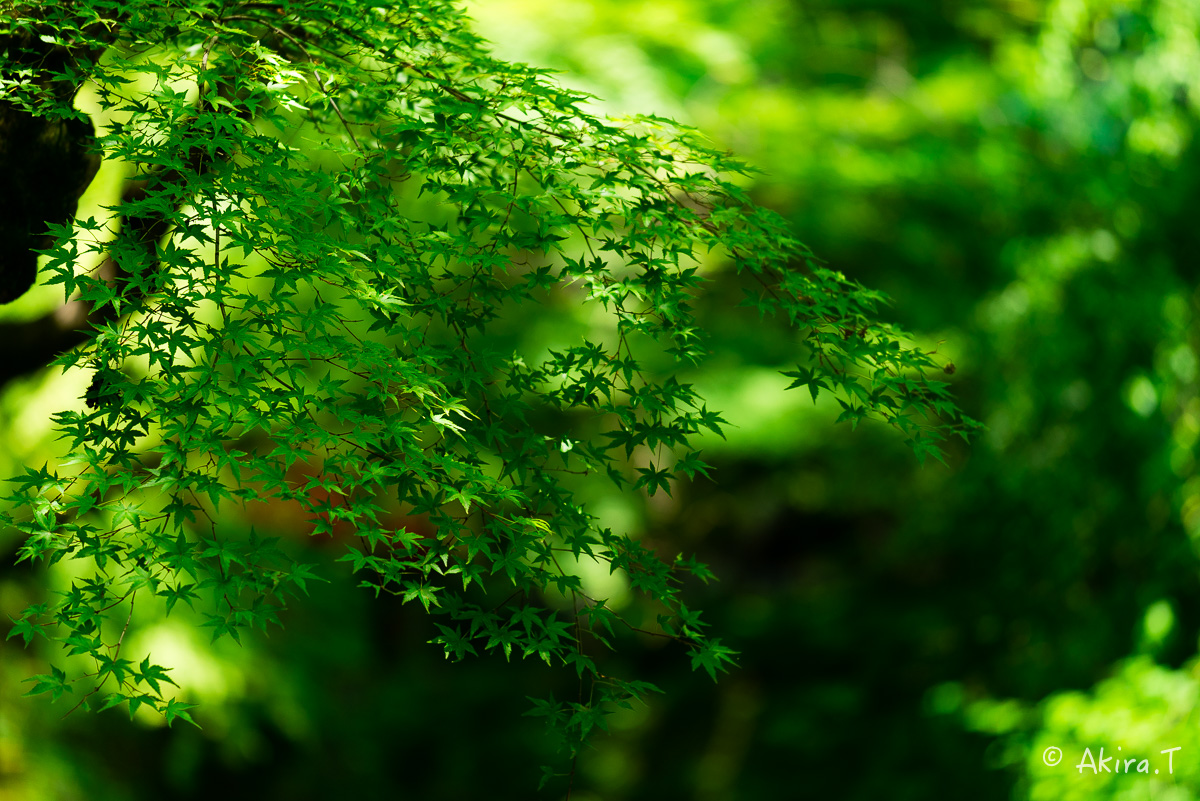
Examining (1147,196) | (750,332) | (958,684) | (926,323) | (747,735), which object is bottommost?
(747,735)

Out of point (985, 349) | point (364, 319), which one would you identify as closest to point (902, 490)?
point (985, 349)

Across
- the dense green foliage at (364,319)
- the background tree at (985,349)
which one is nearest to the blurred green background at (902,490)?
the background tree at (985,349)

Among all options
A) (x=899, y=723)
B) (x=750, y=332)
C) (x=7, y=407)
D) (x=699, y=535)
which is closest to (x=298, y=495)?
(x=7, y=407)

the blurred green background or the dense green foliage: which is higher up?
the dense green foliage

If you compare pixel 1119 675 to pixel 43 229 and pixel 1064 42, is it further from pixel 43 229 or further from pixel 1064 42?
pixel 43 229

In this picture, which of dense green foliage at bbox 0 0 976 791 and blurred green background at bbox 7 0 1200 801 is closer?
dense green foliage at bbox 0 0 976 791

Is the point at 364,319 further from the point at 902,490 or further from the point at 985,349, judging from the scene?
the point at 902,490

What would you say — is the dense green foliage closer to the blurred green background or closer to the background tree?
the blurred green background

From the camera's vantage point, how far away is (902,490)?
463 cm

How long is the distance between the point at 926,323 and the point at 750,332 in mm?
1227

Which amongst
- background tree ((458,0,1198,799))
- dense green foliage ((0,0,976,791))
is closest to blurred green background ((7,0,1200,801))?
background tree ((458,0,1198,799))

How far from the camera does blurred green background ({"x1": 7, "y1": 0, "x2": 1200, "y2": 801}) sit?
2988mm

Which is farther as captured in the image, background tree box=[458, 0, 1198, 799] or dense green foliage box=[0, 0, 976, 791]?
background tree box=[458, 0, 1198, 799]

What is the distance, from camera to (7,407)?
336 centimetres
